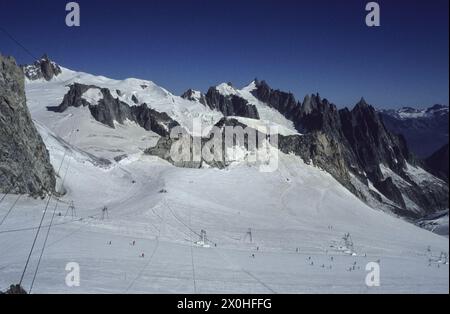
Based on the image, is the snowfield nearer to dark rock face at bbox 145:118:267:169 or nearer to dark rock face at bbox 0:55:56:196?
dark rock face at bbox 0:55:56:196

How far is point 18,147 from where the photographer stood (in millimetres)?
71625

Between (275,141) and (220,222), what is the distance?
52.3 m

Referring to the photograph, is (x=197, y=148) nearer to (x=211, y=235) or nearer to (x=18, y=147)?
(x=18, y=147)

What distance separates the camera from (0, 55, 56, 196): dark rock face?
2682 inches

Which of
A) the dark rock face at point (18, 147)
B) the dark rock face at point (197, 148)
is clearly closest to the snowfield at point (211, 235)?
the dark rock face at point (18, 147)

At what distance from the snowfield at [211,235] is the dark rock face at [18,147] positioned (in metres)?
3.37

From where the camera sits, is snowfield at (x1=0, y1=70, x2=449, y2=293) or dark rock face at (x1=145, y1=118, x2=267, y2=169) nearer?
snowfield at (x1=0, y1=70, x2=449, y2=293)

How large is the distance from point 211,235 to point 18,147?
31431 mm

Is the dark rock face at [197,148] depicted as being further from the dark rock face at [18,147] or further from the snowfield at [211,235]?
the dark rock face at [18,147]

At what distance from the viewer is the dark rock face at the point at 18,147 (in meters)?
68.1

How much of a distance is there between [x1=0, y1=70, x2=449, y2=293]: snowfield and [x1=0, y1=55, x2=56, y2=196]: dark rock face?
337 centimetres

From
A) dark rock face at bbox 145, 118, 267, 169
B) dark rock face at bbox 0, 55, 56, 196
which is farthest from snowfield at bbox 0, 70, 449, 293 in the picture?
dark rock face at bbox 145, 118, 267, 169
